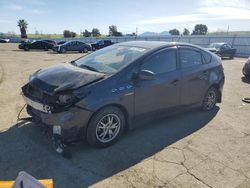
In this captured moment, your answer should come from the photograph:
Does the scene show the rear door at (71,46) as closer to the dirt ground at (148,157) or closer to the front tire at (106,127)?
the dirt ground at (148,157)

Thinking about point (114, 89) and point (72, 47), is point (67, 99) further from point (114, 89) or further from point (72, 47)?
point (72, 47)

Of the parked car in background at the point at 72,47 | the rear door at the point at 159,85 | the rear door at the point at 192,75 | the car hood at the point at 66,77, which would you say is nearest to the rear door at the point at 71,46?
the parked car in background at the point at 72,47

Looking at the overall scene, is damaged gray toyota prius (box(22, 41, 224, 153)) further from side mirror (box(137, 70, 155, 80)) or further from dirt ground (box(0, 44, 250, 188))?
dirt ground (box(0, 44, 250, 188))

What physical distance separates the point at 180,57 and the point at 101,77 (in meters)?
1.99

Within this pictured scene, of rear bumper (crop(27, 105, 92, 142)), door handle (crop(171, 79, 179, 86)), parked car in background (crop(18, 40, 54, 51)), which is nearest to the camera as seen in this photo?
rear bumper (crop(27, 105, 92, 142))

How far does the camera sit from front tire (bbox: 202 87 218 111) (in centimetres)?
603

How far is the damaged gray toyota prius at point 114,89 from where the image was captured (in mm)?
3699

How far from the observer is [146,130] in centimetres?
489

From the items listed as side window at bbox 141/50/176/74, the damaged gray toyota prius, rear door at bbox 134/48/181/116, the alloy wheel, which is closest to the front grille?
the damaged gray toyota prius

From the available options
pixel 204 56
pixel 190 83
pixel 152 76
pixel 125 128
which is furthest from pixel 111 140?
pixel 204 56

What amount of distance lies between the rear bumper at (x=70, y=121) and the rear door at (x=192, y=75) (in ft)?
Answer: 7.79

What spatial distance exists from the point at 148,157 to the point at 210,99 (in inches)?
117

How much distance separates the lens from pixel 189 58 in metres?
5.45

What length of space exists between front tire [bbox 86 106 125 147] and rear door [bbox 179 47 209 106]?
172 cm
